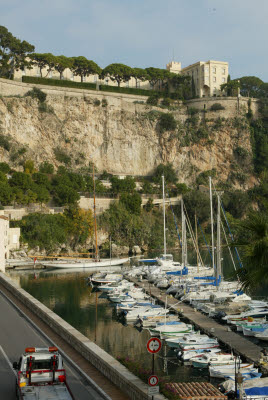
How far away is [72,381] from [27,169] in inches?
1927

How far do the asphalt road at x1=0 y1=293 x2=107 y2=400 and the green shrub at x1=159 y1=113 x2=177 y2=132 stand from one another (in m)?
55.3

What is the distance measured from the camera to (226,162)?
2945 inches

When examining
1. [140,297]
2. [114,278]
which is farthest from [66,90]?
[140,297]

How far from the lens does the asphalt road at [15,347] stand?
10.5m

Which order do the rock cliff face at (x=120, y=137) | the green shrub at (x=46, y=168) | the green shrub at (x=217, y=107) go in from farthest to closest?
the green shrub at (x=217, y=107) → the rock cliff face at (x=120, y=137) → the green shrub at (x=46, y=168)

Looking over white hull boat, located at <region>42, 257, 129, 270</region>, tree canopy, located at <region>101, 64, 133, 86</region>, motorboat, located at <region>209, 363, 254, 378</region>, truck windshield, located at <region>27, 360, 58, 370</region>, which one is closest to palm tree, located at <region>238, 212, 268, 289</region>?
truck windshield, located at <region>27, 360, 58, 370</region>

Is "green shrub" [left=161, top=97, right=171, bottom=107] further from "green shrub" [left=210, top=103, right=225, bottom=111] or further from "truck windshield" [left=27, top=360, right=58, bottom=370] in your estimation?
"truck windshield" [left=27, top=360, right=58, bottom=370]

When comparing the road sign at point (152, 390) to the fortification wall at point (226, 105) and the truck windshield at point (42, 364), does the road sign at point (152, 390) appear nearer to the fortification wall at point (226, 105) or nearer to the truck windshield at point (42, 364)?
the truck windshield at point (42, 364)

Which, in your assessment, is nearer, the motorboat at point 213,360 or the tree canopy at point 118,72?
the motorboat at point 213,360

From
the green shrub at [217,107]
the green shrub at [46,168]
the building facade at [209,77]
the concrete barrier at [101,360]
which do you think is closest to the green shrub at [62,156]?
the green shrub at [46,168]

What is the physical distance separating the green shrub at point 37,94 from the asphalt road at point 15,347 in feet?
160

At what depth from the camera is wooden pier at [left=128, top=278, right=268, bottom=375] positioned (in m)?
18.0

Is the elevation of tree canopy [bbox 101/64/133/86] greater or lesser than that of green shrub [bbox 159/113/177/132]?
greater

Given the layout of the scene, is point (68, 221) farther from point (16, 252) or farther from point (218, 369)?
point (218, 369)
